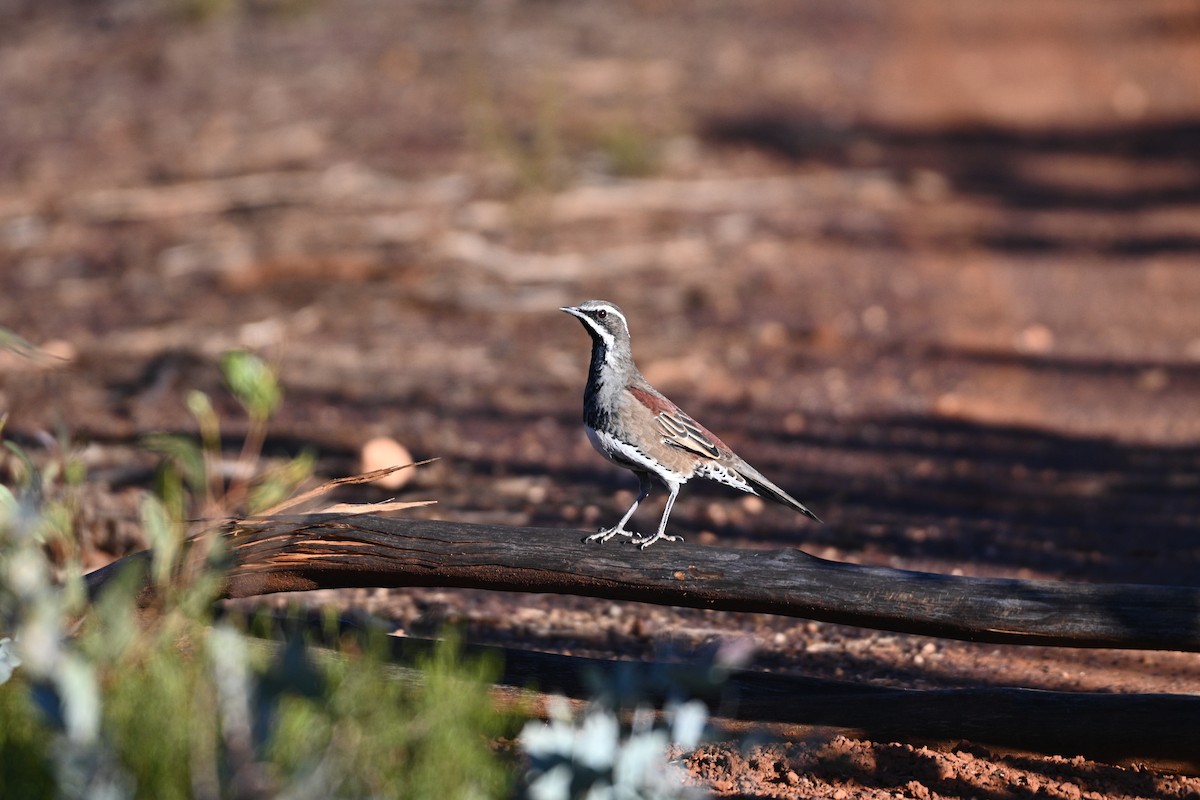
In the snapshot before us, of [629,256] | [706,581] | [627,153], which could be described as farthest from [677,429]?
[627,153]

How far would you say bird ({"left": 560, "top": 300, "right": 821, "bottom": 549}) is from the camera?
14.7 ft

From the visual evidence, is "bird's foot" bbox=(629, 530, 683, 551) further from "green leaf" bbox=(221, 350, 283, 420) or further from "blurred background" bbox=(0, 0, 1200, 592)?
"blurred background" bbox=(0, 0, 1200, 592)

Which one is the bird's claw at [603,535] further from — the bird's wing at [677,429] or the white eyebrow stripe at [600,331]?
the white eyebrow stripe at [600,331]

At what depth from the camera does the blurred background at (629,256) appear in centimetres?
731

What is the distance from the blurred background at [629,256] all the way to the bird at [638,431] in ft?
3.78

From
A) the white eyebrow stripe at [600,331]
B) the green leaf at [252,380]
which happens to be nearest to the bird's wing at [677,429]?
the white eyebrow stripe at [600,331]

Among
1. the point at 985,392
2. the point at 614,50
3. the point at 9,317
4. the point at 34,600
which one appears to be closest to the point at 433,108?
the point at 614,50

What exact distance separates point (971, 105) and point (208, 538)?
1397cm

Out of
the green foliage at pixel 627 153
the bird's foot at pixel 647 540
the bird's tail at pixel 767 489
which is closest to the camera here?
the bird's foot at pixel 647 540

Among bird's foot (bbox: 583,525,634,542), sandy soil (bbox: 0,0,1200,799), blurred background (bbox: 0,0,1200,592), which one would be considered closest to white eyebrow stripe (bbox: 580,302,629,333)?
bird's foot (bbox: 583,525,634,542)

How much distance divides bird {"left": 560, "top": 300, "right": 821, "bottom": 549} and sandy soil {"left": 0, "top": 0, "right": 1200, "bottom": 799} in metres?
0.80

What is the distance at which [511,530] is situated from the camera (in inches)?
162

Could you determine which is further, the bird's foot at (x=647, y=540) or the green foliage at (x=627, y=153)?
the green foliage at (x=627, y=153)

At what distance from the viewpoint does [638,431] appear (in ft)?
14.7
